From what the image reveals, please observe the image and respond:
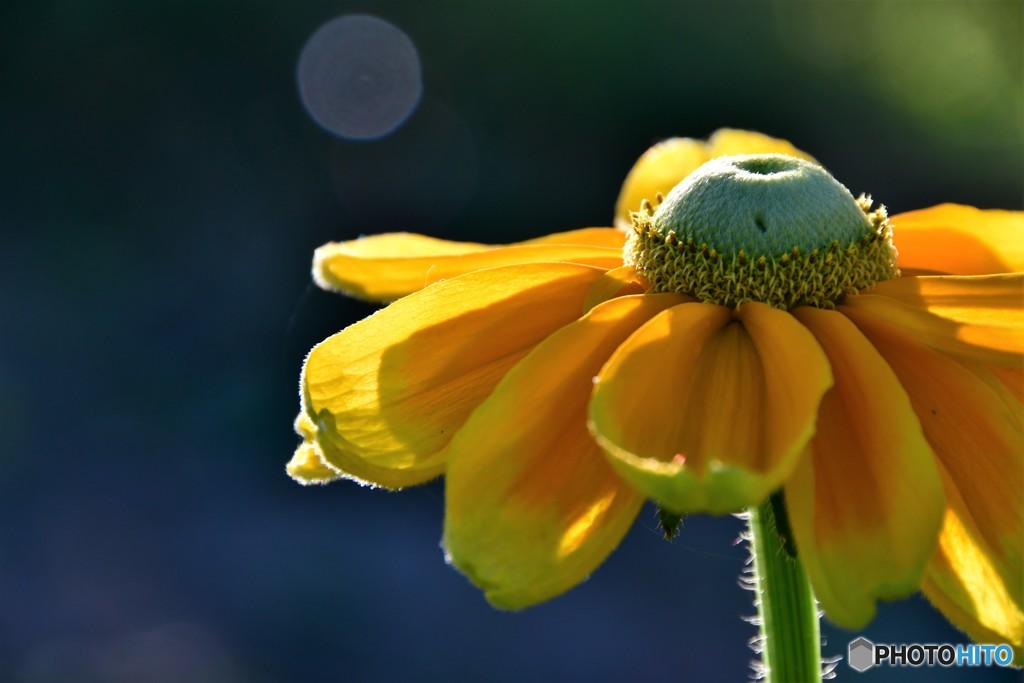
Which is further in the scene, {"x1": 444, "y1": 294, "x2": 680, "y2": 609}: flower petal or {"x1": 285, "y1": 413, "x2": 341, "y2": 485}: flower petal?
{"x1": 285, "y1": 413, "x2": 341, "y2": 485}: flower petal

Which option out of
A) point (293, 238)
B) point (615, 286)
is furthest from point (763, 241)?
point (293, 238)

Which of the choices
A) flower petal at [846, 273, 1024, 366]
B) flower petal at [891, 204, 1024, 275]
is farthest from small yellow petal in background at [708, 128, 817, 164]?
flower petal at [846, 273, 1024, 366]

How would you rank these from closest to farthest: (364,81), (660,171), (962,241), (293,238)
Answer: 1. (962,241)
2. (660,171)
3. (293,238)
4. (364,81)

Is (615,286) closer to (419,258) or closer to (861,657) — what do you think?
(419,258)

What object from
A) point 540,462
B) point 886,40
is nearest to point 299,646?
point 540,462

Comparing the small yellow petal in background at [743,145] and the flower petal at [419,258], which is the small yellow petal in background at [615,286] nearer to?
the flower petal at [419,258]

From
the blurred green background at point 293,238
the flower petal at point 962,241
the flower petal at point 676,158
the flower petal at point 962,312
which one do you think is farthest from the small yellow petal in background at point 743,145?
the blurred green background at point 293,238

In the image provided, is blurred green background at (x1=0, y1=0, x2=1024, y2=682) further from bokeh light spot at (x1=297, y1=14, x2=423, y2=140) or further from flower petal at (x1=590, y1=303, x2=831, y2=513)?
flower petal at (x1=590, y1=303, x2=831, y2=513)

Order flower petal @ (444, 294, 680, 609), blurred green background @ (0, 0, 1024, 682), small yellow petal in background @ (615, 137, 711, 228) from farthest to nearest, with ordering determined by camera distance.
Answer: blurred green background @ (0, 0, 1024, 682) < small yellow petal in background @ (615, 137, 711, 228) < flower petal @ (444, 294, 680, 609)
